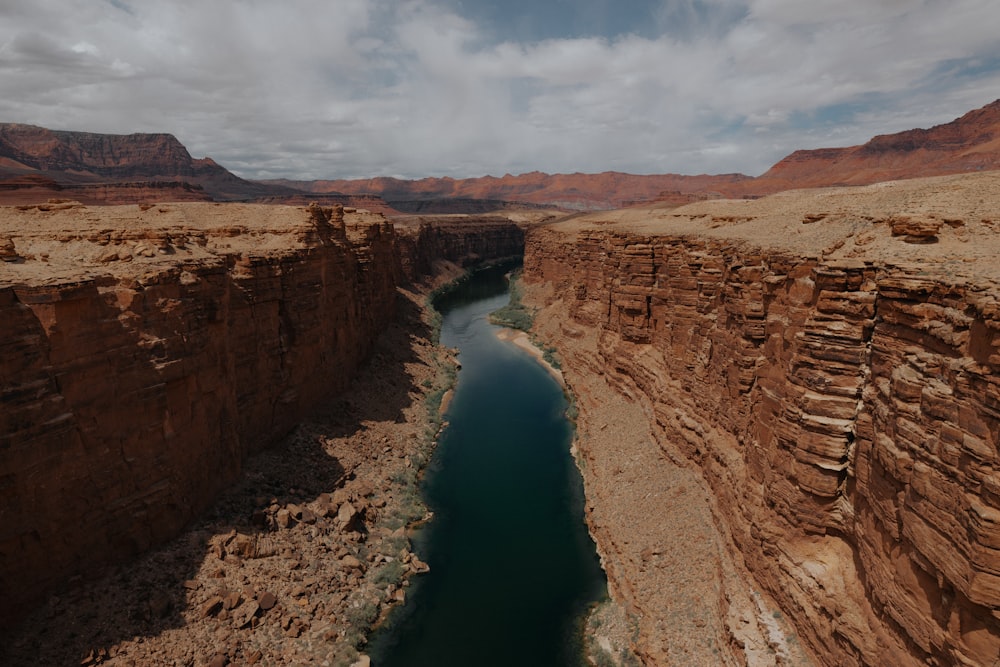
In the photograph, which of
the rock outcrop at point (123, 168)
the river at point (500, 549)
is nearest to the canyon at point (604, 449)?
the river at point (500, 549)

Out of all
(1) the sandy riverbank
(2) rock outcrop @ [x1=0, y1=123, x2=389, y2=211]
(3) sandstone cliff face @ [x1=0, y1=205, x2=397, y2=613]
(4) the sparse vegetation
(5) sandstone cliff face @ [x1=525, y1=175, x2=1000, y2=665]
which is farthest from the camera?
(2) rock outcrop @ [x1=0, y1=123, x2=389, y2=211]

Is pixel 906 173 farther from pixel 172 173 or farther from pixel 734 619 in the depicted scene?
pixel 172 173

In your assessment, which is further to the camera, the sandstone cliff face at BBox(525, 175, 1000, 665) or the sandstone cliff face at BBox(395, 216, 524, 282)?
the sandstone cliff face at BBox(395, 216, 524, 282)

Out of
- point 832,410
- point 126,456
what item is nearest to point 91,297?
point 126,456

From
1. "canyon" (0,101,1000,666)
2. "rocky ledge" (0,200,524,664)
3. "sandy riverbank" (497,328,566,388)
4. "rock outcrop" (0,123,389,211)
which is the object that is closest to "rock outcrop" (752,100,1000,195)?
"sandy riverbank" (497,328,566,388)

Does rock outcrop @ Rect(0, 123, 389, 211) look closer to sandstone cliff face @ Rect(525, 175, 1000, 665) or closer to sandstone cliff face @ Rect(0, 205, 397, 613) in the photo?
sandstone cliff face @ Rect(0, 205, 397, 613)

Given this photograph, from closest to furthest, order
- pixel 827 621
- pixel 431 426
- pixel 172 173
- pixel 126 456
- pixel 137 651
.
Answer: pixel 827 621, pixel 137 651, pixel 126 456, pixel 431 426, pixel 172 173
